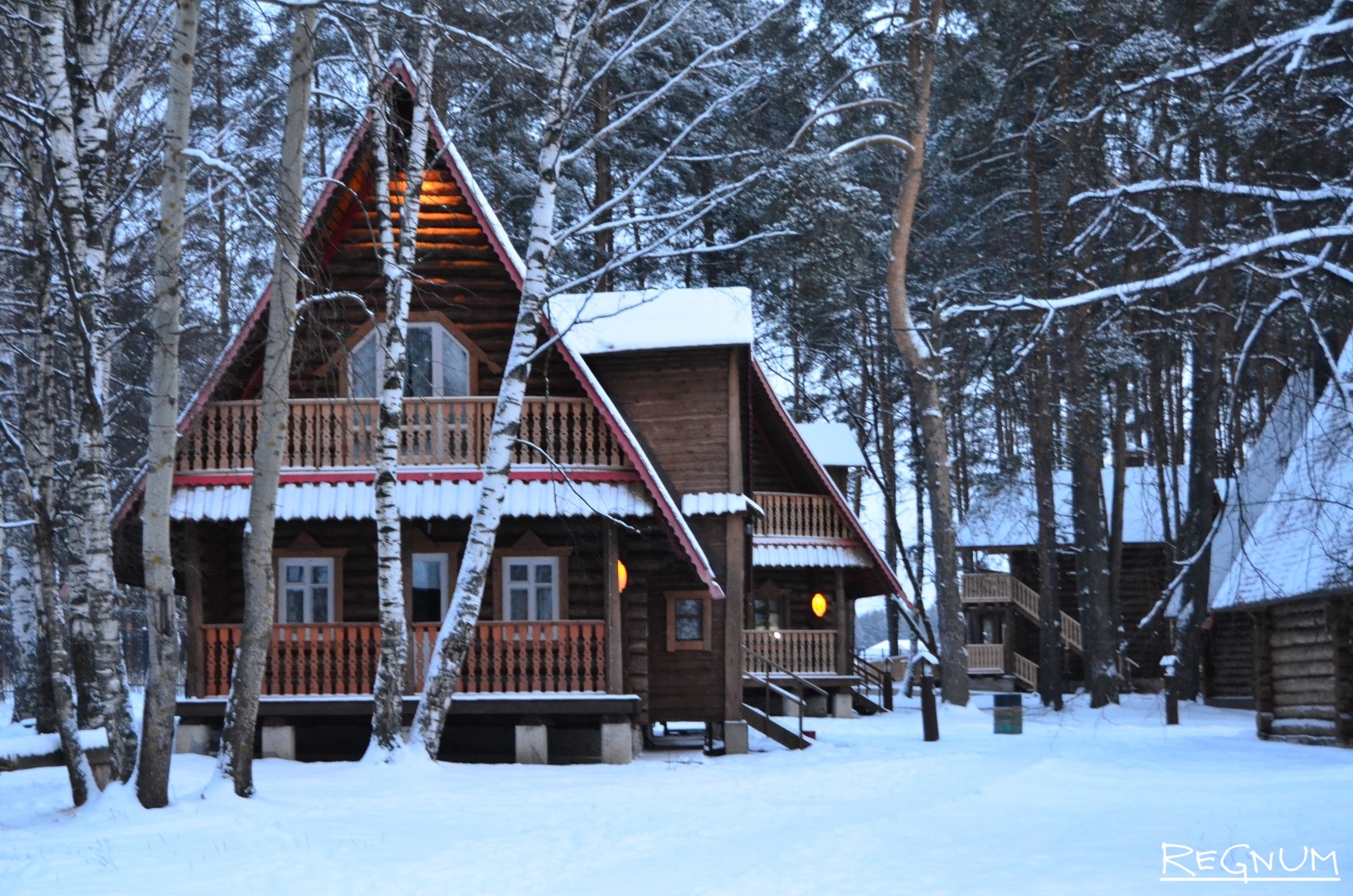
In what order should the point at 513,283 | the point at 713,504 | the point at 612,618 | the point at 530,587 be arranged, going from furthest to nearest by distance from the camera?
the point at 713,504, the point at 530,587, the point at 513,283, the point at 612,618

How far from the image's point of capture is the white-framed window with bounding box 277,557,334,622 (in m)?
20.0

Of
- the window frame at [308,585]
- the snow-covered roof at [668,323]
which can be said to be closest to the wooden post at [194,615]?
the window frame at [308,585]

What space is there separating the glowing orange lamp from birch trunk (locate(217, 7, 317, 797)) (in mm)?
19948

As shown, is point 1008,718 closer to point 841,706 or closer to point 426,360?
point 841,706

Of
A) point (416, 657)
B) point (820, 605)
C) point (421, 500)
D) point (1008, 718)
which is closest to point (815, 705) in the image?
point (820, 605)

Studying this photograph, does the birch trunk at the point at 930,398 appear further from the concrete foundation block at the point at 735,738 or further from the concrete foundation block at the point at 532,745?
the concrete foundation block at the point at 532,745

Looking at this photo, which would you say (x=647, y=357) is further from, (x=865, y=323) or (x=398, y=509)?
(x=865, y=323)

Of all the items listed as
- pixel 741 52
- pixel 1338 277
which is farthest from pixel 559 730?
pixel 741 52

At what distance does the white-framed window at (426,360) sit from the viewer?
2006cm

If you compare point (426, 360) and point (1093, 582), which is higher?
point (426, 360)

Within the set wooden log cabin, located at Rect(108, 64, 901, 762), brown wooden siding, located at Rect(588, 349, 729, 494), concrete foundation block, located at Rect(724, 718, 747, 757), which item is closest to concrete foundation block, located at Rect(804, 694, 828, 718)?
wooden log cabin, located at Rect(108, 64, 901, 762)

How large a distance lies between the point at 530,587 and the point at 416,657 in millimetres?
1893

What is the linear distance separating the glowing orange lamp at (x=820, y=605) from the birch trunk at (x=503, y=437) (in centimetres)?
1567

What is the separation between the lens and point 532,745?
18781 millimetres
